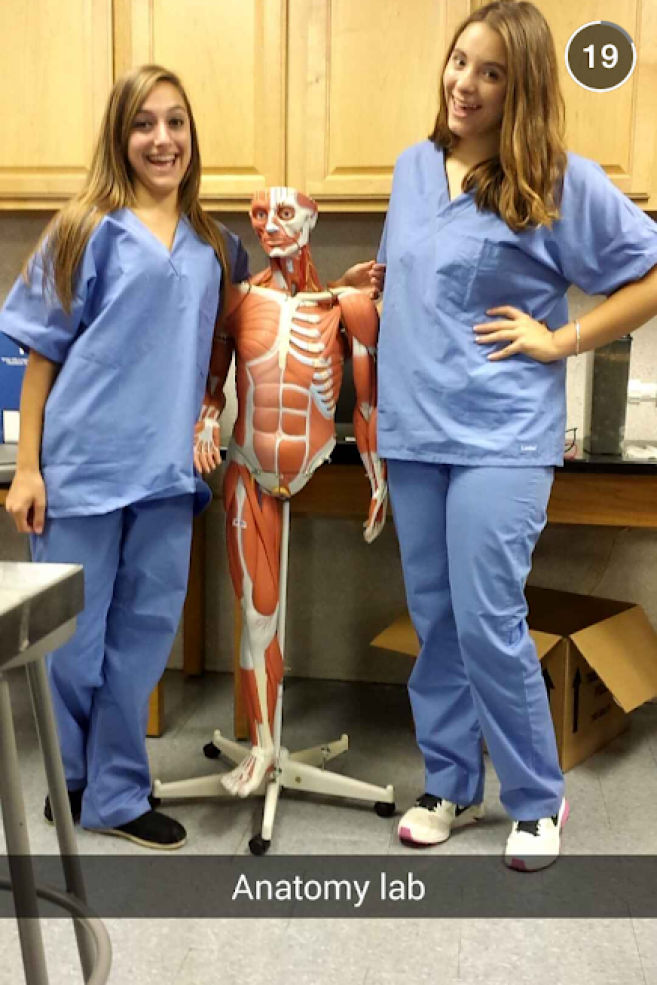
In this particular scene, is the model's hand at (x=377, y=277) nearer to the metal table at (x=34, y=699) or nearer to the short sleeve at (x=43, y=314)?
the short sleeve at (x=43, y=314)

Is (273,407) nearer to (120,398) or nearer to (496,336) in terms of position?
(120,398)

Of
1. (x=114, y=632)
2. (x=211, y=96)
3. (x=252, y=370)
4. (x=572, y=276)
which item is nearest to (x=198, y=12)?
(x=211, y=96)

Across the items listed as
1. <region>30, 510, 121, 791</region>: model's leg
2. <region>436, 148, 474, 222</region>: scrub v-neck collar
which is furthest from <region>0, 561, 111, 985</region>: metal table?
<region>436, 148, 474, 222</region>: scrub v-neck collar

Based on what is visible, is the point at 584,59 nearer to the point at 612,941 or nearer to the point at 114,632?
the point at 114,632

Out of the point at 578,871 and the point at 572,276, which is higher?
the point at 572,276

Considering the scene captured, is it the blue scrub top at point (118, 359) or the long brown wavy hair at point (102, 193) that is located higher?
the long brown wavy hair at point (102, 193)

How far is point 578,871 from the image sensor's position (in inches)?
75.8

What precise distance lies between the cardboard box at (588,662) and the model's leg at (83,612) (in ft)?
2.60

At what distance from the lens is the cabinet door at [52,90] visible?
8.09 feet

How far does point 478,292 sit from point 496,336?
0.29 feet

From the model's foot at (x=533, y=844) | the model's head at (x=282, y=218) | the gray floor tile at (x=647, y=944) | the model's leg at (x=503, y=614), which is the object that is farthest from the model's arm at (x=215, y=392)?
the gray floor tile at (x=647, y=944)

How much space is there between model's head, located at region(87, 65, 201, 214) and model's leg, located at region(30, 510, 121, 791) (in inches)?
23.2

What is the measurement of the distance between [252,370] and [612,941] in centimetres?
119

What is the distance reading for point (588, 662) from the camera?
230 centimetres
